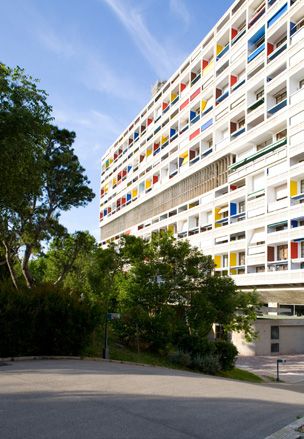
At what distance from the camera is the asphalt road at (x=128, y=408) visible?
641 centimetres

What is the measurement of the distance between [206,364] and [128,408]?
12.8 meters

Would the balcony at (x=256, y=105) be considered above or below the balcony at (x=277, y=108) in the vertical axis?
above

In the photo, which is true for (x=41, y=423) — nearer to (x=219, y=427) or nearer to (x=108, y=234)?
(x=219, y=427)

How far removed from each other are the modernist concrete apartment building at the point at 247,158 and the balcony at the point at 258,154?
0.28ft

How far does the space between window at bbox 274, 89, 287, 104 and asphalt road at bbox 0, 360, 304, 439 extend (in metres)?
26.6

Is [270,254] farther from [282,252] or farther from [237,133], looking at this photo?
[237,133]

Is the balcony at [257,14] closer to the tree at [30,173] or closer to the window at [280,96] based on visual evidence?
the window at [280,96]

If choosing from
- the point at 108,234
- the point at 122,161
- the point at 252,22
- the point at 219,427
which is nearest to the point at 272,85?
the point at 252,22

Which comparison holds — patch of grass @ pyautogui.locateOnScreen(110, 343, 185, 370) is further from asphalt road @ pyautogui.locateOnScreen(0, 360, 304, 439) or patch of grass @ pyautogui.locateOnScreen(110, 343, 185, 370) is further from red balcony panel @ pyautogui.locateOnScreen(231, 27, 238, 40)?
red balcony panel @ pyautogui.locateOnScreen(231, 27, 238, 40)

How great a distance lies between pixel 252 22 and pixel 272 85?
6990 millimetres

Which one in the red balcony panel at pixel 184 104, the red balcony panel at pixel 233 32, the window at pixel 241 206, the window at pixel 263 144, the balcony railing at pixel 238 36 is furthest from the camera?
the red balcony panel at pixel 184 104

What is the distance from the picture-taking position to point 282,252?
31297 millimetres

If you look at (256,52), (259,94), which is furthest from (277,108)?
(256,52)

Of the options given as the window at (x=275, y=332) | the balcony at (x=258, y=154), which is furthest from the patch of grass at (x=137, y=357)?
the balcony at (x=258, y=154)
